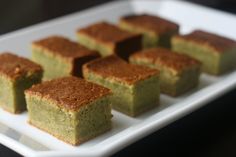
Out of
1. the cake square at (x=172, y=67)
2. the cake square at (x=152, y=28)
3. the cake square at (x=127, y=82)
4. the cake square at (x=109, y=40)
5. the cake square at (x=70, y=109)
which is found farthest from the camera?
the cake square at (x=152, y=28)

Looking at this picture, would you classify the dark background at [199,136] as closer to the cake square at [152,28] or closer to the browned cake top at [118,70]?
the browned cake top at [118,70]

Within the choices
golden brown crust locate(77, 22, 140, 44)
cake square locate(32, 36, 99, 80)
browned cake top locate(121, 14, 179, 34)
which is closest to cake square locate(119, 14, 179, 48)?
browned cake top locate(121, 14, 179, 34)

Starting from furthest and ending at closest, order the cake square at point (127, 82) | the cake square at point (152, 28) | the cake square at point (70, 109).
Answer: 1. the cake square at point (152, 28)
2. the cake square at point (127, 82)
3. the cake square at point (70, 109)

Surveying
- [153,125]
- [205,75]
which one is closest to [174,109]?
[153,125]

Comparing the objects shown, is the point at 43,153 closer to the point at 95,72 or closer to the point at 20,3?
the point at 95,72

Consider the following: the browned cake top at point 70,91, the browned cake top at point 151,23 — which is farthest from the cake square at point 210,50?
the browned cake top at point 70,91

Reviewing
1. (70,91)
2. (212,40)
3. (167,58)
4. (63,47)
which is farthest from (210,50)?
(70,91)

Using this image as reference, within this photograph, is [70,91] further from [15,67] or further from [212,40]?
[212,40]

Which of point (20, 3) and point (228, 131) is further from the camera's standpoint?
point (20, 3)
